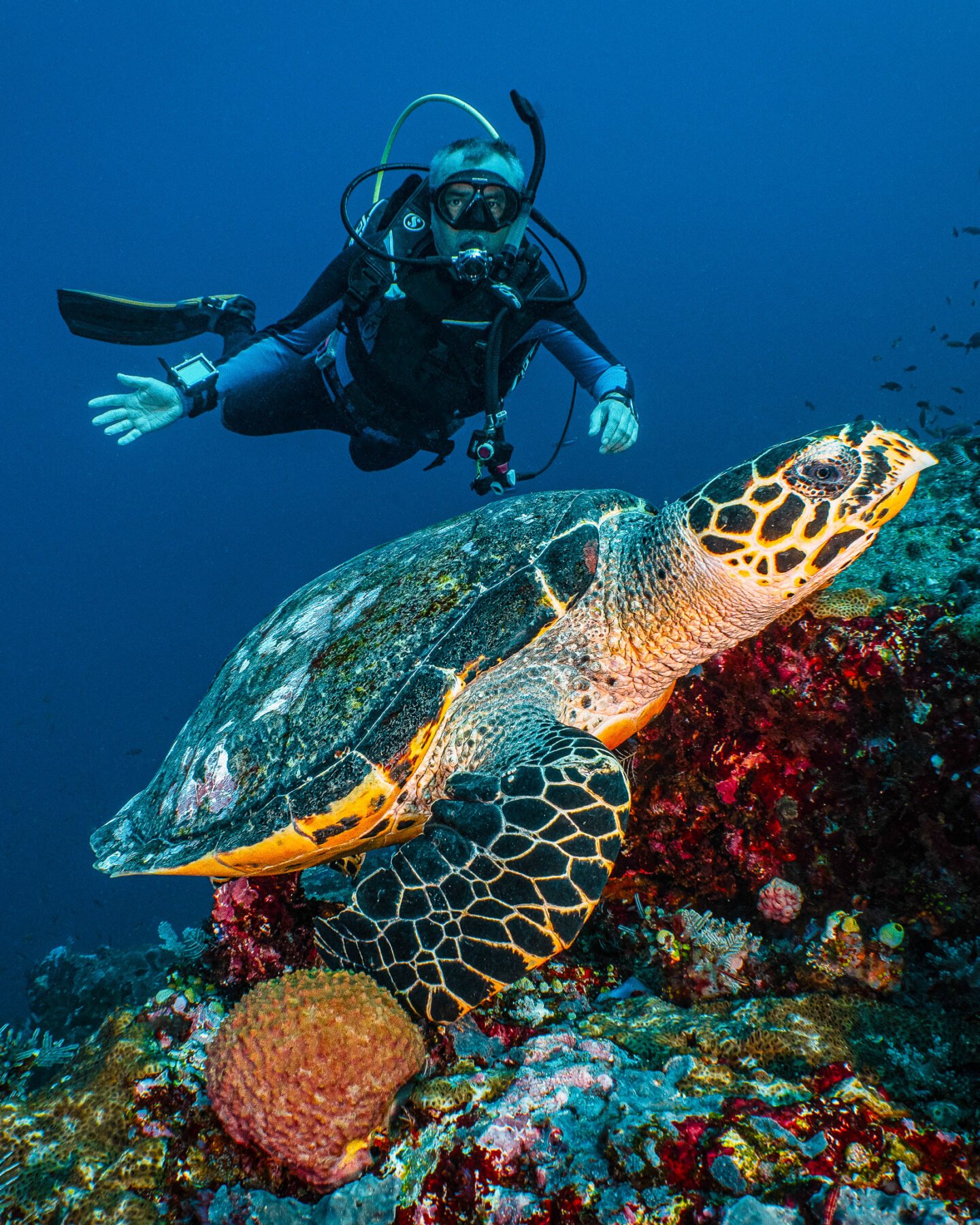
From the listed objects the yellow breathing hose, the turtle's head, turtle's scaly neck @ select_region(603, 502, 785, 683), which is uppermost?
the yellow breathing hose

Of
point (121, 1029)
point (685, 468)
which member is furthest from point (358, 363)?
point (685, 468)

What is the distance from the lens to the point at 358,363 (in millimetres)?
5168

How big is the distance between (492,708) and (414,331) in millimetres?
3557

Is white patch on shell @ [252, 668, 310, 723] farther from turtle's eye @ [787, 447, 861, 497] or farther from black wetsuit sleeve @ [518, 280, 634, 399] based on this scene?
black wetsuit sleeve @ [518, 280, 634, 399]

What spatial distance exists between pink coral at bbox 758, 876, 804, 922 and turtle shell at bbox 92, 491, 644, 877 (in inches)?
49.5

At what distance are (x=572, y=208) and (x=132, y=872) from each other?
340 feet

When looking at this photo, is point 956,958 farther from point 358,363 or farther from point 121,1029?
point 358,363

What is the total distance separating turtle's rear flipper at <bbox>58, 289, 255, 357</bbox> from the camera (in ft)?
17.3

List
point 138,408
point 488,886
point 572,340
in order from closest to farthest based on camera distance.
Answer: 1. point 488,886
2. point 138,408
3. point 572,340

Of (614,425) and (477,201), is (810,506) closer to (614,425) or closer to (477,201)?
(614,425)

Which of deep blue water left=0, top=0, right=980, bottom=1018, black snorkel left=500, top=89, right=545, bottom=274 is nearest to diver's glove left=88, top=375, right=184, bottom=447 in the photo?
black snorkel left=500, top=89, right=545, bottom=274

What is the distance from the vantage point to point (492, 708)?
2471mm

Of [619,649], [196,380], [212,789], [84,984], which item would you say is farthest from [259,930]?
[84,984]

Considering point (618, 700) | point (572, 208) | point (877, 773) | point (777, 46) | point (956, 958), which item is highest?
point (777, 46)
